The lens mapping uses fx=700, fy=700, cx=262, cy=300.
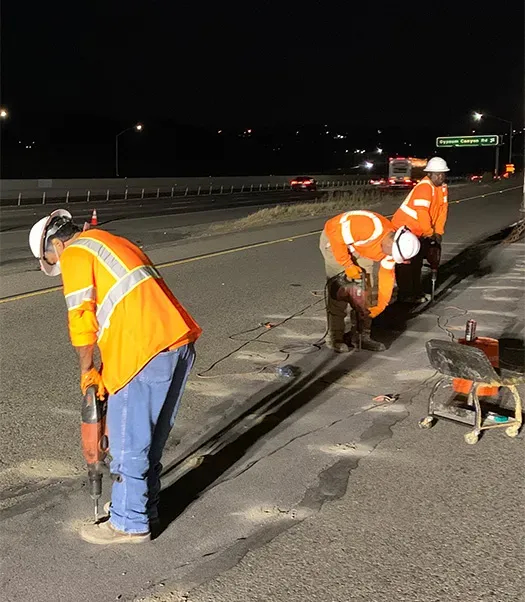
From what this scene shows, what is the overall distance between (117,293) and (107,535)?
1.28m

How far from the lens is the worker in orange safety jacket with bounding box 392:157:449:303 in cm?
927

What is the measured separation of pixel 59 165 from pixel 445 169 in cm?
7825

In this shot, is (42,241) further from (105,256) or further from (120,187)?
(120,187)

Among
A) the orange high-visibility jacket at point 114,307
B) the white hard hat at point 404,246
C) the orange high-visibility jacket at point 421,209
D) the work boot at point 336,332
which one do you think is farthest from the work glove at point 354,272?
the orange high-visibility jacket at point 114,307

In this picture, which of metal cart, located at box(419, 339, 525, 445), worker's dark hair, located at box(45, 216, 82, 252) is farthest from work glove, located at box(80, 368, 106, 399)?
metal cart, located at box(419, 339, 525, 445)

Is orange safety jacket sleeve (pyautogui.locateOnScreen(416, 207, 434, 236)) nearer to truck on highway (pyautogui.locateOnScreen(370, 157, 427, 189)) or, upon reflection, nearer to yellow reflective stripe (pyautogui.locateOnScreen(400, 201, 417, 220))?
yellow reflective stripe (pyautogui.locateOnScreen(400, 201, 417, 220))

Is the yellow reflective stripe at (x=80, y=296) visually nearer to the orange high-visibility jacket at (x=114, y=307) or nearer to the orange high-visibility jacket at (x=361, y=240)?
the orange high-visibility jacket at (x=114, y=307)

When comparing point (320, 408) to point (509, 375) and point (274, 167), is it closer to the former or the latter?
point (509, 375)

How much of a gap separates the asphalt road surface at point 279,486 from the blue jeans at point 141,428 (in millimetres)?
215

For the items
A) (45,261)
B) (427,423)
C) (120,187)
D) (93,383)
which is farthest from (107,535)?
(120,187)

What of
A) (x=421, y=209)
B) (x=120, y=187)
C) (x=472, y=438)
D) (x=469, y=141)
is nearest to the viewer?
(x=472, y=438)

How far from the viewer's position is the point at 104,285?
131 inches

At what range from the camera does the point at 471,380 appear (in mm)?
4992

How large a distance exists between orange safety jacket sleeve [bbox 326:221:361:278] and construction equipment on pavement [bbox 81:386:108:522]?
155 inches
